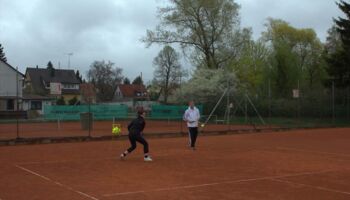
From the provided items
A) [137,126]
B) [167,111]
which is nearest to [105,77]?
[167,111]

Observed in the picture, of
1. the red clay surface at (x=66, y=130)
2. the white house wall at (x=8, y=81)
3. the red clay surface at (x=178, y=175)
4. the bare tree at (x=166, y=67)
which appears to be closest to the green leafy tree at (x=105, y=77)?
the bare tree at (x=166, y=67)

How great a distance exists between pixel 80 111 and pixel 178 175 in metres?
26.6

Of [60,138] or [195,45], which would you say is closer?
[60,138]

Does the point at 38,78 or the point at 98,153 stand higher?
the point at 38,78

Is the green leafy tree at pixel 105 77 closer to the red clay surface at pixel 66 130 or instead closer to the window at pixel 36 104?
the window at pixel 36 104

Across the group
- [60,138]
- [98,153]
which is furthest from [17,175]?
[60,138]

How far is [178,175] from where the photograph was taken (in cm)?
1195

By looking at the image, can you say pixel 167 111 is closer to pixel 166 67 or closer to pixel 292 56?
pixel 292 56

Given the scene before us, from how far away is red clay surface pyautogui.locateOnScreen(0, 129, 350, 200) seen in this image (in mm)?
9516

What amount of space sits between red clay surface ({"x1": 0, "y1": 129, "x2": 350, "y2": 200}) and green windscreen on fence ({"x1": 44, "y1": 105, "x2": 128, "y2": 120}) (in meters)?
18.3

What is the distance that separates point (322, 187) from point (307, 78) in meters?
56.2

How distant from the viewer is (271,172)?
12523 millimetres

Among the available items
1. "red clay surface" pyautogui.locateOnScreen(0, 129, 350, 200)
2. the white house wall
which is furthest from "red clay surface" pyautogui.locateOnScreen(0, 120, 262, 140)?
the white house wall

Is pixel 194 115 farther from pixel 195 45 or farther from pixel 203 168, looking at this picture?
pixel 195 45
